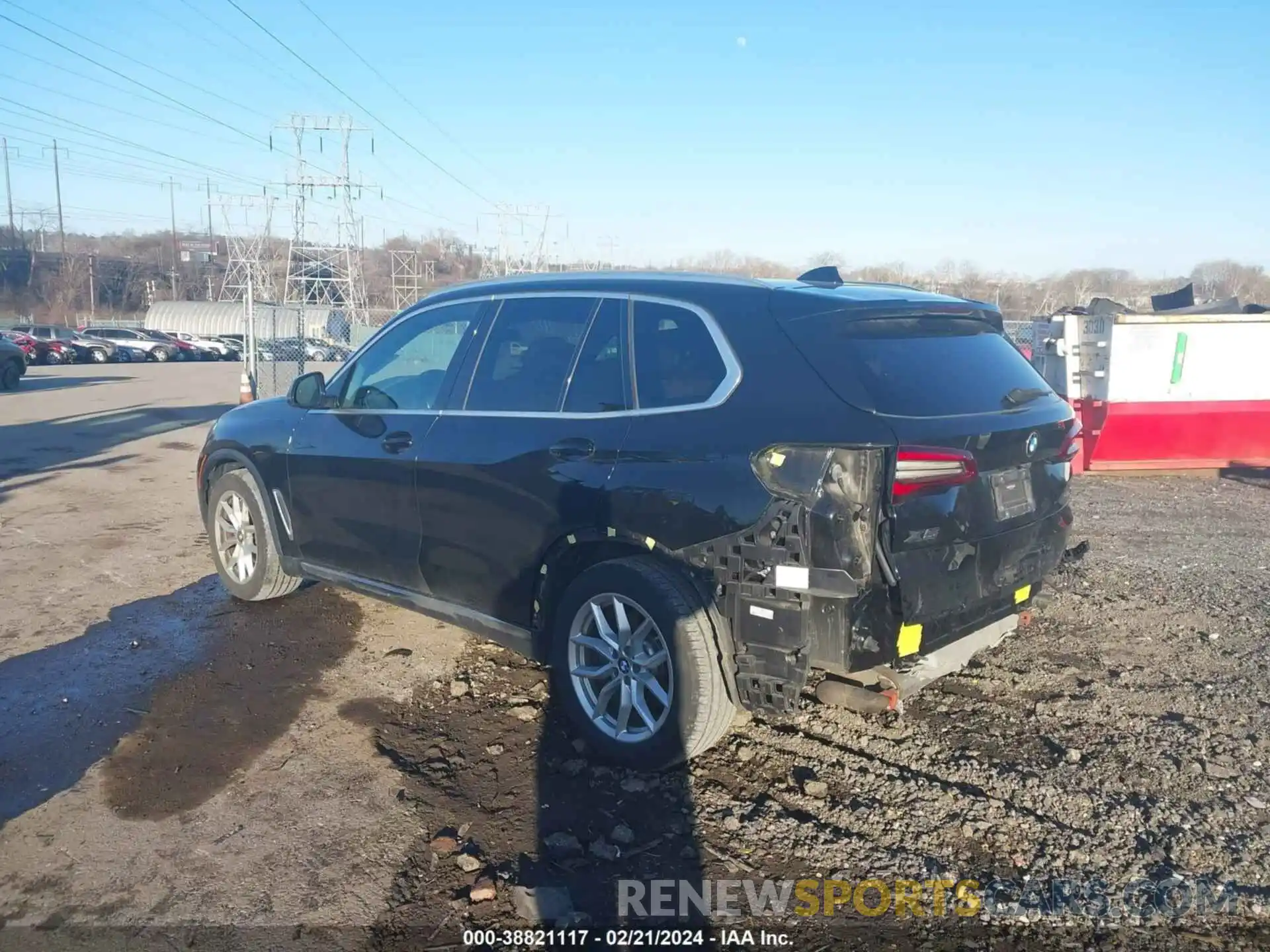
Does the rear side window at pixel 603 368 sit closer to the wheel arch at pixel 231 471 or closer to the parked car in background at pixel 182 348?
the wheel arch at pixel 231 471

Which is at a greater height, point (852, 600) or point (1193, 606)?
point (852, 600)

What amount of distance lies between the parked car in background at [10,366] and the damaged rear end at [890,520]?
26460mm

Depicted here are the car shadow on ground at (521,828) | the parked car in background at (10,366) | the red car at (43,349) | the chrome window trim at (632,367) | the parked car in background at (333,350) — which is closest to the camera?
the car shadow on ground at (521,828)

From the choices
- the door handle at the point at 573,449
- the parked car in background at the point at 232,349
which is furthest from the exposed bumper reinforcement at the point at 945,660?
the parked car in background at the point at 232,349

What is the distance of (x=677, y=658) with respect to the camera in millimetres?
3672

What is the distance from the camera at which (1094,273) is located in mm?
33969

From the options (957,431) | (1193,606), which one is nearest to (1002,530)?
(957,431)

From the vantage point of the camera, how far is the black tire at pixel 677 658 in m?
3.63

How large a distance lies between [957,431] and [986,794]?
1.41m

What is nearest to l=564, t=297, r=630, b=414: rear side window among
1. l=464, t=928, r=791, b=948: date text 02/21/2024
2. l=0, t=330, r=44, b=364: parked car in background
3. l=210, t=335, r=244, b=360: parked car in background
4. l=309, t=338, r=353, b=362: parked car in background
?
l=464, t=928, r=791, b=948: date text 02/21/2024

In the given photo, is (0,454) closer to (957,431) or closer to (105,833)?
(105,833)

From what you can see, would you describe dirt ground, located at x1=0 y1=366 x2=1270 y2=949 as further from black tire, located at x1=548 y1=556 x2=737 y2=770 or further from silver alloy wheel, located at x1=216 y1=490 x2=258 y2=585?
silver alloy wheel, located at x1=216 y1=490 x2=258 y2=585

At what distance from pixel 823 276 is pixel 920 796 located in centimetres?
236

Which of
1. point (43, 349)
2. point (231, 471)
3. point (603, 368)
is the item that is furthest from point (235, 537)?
point (43, 349)
